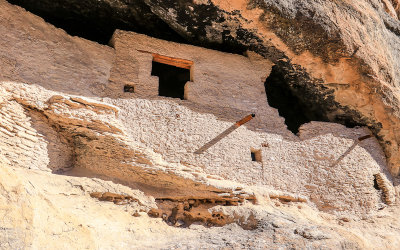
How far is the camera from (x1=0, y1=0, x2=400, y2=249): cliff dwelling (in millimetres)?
4562

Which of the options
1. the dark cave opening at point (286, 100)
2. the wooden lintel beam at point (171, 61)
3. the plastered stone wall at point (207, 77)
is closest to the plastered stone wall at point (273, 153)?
the plastered stone wall at point (207, 77)

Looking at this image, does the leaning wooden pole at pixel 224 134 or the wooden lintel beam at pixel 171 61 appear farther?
the wooden lintel beam at pixel 171 61

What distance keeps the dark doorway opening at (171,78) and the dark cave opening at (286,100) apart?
1877 mm

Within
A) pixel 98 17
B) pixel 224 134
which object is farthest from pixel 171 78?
pixel 224 134

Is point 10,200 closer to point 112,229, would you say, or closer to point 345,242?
point 112,229

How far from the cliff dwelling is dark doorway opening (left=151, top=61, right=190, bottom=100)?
0.03m

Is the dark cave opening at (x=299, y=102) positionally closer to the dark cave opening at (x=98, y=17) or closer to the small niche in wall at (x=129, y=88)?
the dark cave opening at (x=98, y=17)

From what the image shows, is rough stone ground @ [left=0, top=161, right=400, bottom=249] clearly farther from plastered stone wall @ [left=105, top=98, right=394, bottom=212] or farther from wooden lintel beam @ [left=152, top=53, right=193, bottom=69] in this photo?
wooden lintel beam @ [left=152, top=53, right=193, bottom=69]

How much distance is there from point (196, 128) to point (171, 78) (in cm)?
277

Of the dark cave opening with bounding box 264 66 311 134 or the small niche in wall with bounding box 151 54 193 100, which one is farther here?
the small niche in wall with bounding box 151 54 193 100

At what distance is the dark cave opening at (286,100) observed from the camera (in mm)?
8703

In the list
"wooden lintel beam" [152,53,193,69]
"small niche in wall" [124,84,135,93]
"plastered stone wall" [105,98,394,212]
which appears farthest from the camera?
"wooden lintel beam" [152,53,193,69]

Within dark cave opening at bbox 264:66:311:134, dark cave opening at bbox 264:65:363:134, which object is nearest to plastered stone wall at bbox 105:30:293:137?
dark cave opening at bbox 264:65:363:134

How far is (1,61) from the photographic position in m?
5.40
